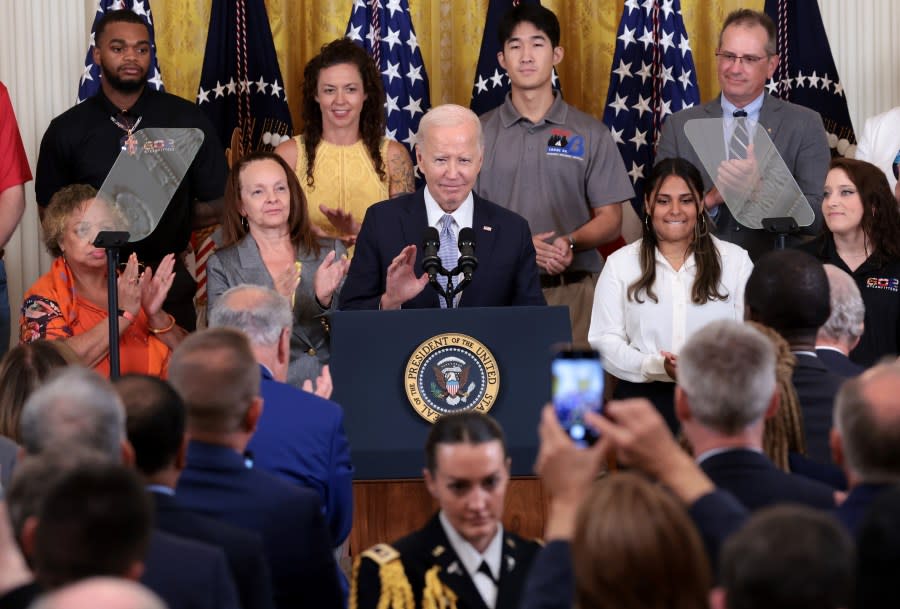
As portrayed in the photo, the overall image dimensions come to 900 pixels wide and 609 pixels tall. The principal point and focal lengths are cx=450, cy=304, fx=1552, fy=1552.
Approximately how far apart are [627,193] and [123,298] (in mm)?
2244

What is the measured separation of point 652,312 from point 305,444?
211 centimetres

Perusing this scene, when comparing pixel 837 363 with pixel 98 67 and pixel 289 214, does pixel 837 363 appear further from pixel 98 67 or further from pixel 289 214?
pixel 98 67

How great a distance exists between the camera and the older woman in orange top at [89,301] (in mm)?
5805

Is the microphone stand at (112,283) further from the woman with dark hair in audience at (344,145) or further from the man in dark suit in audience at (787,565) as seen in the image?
the man in dark suit in audience at (787,565)

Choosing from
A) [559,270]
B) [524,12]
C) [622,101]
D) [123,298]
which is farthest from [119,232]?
[622,101]

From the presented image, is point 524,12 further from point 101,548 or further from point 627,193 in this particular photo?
point 101,548

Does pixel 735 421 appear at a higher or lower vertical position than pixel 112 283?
lower

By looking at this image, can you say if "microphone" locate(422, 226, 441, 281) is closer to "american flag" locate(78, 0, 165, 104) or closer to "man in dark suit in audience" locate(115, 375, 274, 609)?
"man in dark suit in audience" locate(115, 375, 274, 609)

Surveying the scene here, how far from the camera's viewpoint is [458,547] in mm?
3355

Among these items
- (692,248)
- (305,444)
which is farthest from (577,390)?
(692,248)

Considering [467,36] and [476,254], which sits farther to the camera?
[467,36]

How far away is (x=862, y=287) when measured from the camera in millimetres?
5887

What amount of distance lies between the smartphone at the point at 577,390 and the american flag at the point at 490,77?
16.2 feet

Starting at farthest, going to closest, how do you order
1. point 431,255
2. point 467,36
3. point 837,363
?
1. point 467,36
2. point 431,255
3. point 837,363
